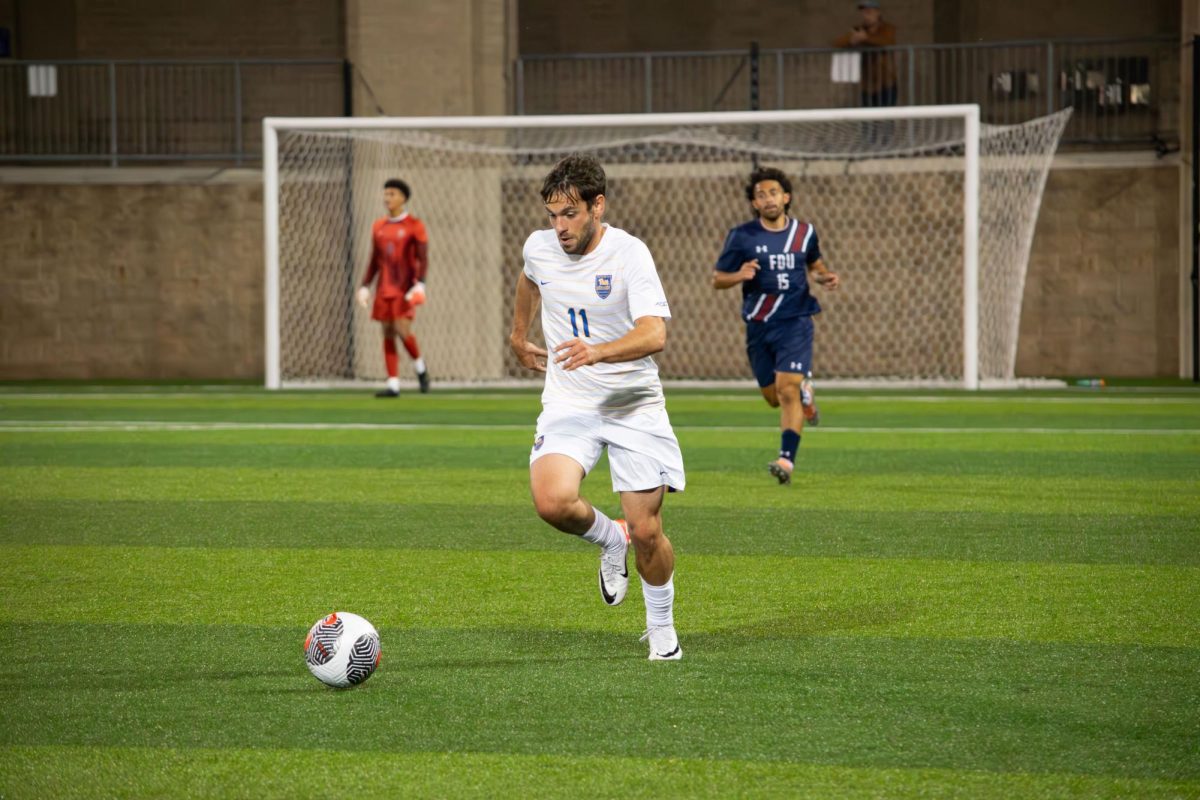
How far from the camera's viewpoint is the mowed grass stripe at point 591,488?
8.50 meters

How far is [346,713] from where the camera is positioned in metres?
4.21

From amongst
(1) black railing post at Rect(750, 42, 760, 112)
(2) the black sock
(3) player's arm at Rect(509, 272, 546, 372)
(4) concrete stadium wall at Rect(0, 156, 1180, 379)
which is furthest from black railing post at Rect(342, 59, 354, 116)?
(3) player's arm at Rect(509, 272, 546, 372)

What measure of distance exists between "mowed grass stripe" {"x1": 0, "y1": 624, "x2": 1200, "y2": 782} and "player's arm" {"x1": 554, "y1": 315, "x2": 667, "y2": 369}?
97 centimetres

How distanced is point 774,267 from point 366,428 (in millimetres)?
4906

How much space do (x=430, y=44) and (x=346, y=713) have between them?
16463mm

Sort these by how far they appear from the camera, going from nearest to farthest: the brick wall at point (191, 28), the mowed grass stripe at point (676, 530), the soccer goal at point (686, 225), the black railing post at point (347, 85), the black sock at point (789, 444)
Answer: the mowed grass stripe at point (676, 530), the black sock at point (789, 444), the soccer goal at point (686, 225), the black railing post at point (347, 85), the brick wall at point (191, 28)

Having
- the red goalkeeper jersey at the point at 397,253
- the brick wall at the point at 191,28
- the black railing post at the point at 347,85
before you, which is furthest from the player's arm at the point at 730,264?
the brick wall at the point at 191,28

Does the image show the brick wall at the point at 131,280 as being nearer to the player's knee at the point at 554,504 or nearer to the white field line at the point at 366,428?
the white field line at the point at 366,428

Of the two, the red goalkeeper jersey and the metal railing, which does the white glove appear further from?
the metal railing

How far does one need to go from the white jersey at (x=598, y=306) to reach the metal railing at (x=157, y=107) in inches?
690

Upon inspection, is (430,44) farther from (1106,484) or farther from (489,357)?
(1106,484)

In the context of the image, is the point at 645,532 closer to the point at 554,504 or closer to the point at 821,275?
the point at 554,504

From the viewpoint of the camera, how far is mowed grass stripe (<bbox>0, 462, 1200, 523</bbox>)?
8500 millimetres

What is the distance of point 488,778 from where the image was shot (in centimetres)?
357
